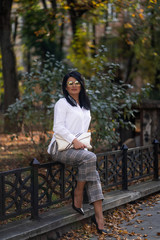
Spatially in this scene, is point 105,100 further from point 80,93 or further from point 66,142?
point 66,142

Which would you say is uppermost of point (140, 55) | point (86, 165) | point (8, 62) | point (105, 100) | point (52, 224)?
point (140, 55)

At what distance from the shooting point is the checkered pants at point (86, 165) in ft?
16.1

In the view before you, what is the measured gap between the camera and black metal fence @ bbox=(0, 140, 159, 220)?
473 centimetres

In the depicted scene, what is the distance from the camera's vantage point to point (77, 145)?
4844mm

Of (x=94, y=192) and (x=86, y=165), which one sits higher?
(x=86, y=165)

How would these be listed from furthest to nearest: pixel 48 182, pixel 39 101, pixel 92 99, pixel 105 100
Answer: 1. pixel 39 101
2. pixel 105 100
3. pixel 92 99
4. pixel 48 182

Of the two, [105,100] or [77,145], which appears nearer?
[77,145]

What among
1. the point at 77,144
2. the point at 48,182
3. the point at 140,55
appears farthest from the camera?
the point at 140,55

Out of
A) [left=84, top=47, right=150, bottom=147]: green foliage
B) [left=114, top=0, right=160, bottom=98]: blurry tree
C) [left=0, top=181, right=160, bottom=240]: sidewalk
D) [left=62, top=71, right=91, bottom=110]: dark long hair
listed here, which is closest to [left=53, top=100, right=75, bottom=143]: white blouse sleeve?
[left=62, top=71, right=91, bottom=110]: dark long hair

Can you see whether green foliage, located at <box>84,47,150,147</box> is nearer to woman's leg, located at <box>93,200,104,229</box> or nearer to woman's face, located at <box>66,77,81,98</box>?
woman's face, located at <box>66,77,81,98</box>

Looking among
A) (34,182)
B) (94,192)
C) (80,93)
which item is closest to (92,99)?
(80,93)

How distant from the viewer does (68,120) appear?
499cm

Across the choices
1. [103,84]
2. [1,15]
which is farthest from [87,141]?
[1,15]

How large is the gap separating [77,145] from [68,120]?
1.20ft
